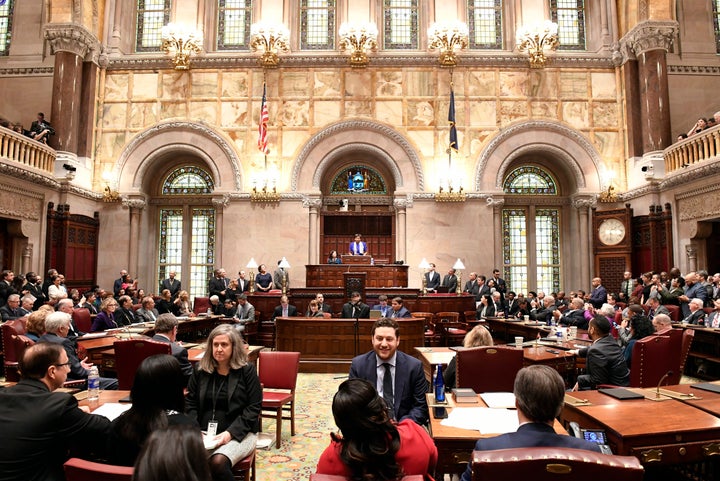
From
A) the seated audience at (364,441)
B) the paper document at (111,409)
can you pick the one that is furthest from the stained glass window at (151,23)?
the seated audience at (364,441)

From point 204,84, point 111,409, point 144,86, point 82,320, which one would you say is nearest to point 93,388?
point 111,409

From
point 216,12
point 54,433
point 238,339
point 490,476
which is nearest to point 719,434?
point 490,476

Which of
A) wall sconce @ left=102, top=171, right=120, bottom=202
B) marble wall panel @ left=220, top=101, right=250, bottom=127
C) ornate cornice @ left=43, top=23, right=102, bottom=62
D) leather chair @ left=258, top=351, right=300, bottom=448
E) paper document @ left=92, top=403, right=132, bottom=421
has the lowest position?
leather chair @ left=258, top=351, right=300, bottom=448

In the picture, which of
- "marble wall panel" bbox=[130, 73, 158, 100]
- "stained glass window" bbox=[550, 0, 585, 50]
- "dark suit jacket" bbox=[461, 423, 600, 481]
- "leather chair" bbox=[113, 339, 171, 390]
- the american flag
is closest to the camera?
"dark suit jacket" bbox=[461, 423, 600, 481]

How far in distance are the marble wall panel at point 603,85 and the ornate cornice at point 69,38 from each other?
54.6 feet

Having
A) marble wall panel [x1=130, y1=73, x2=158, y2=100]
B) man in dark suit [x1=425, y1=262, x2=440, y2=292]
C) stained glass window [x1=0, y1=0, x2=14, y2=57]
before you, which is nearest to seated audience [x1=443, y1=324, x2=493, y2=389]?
man in dark suit [x1=425, y1=262, x2=440, y2=292]

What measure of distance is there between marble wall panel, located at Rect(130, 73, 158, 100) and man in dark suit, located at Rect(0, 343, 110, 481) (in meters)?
16.0

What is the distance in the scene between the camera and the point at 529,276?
17141mm

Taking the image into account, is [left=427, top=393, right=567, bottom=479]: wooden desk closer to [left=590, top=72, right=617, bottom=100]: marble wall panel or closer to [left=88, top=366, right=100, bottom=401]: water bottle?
[left=88, top=366, right=100, bottom=401]: water bottle

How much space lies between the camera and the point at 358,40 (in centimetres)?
1619

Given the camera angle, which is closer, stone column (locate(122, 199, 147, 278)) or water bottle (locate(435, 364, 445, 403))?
water bottle (locate(435, 364, 445, 403))

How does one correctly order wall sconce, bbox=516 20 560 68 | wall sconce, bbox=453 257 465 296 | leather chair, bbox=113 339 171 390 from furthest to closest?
1. wall sconce, bbox=516 20 560 68
2. wall sconce, bbox=453 257 465 296
3. leather chair, bbox=113 339 171 390

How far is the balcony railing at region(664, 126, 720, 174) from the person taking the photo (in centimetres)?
1206

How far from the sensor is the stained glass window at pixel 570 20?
17.4 meters
